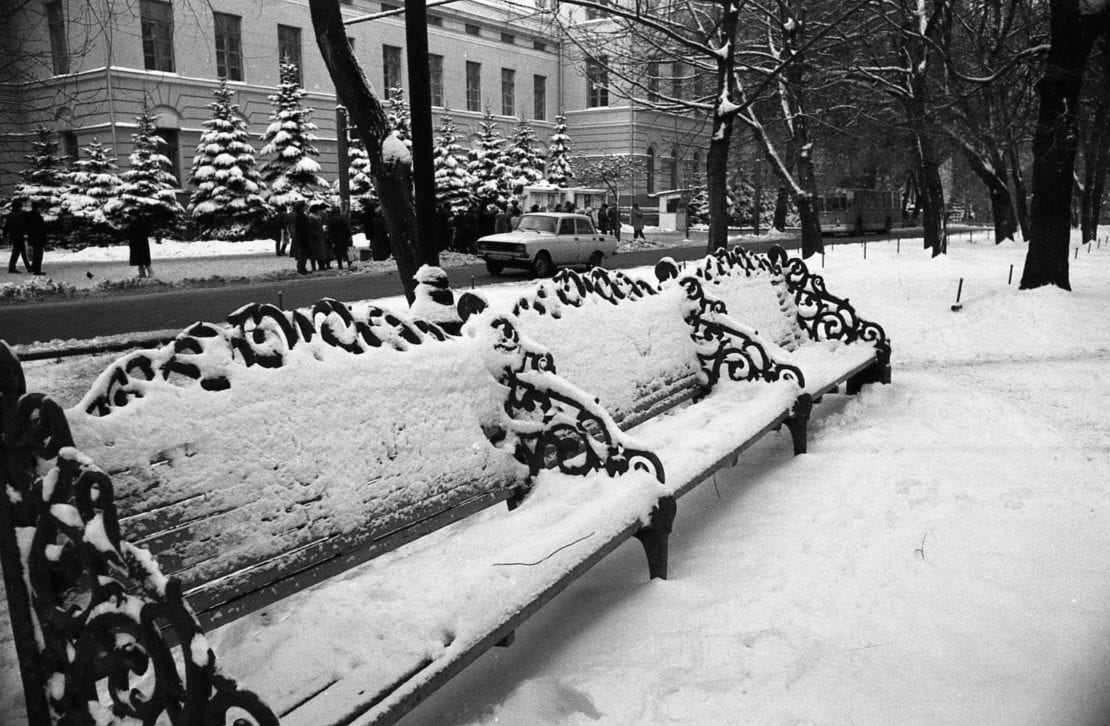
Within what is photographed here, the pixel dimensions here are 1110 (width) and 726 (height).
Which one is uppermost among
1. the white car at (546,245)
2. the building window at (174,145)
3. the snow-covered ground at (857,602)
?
the building window at (174,145)

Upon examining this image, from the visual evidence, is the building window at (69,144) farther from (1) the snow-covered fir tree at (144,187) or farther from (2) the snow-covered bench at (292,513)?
(2) the snow-covered bench at (292,513)

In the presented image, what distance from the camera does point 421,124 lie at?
7363 mm

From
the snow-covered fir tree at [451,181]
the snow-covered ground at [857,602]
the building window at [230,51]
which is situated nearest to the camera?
the snow-covered ground at [857,602]

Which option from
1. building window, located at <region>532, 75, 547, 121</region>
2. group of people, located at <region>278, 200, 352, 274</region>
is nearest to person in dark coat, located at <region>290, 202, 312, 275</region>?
group of people, located at <region>278, 200, 352, 274</region>

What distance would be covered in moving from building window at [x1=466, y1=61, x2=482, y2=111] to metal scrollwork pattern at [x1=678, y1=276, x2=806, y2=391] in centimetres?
4968

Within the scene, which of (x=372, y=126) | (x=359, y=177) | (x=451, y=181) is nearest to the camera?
(x=372, y=126)

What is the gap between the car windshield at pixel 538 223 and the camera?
25266 millimetres

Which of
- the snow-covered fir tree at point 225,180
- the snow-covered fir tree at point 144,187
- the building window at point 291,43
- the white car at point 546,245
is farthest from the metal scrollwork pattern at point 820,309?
the building window at point 291,43

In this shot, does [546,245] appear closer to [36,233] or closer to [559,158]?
[36,233]

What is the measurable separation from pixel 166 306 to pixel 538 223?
11464mm

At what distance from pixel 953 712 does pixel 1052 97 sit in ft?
37.6

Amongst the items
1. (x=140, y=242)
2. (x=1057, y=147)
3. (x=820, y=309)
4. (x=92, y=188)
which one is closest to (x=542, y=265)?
(x=140, y=242)

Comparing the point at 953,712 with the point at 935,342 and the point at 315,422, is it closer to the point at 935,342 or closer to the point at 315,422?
the point at 315,422

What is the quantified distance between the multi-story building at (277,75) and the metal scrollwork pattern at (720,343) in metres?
10.9
